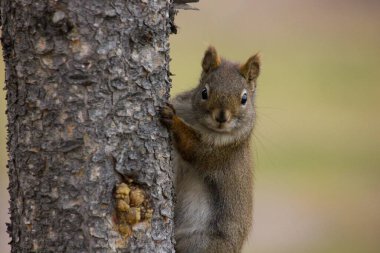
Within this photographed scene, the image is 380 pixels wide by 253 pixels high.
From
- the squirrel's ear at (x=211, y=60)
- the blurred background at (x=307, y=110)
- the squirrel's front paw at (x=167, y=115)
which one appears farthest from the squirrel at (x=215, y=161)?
the blurred background at (x=307, y=110)

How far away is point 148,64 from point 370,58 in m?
11.1

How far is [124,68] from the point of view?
288 cm

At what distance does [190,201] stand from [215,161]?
0.73 ft

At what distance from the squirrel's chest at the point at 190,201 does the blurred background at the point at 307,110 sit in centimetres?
343

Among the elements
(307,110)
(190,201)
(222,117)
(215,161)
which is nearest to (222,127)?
(222,117)

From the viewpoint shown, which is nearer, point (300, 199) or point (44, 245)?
point (44, 245)

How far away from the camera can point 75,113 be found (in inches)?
111

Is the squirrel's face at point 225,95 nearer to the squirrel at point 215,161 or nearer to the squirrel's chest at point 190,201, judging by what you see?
the squirrel at point 215,161

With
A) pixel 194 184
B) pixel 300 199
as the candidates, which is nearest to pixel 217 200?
pixel 194 184

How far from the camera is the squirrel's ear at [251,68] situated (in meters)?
4.02

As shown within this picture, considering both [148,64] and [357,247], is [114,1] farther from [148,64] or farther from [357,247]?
[357,247]

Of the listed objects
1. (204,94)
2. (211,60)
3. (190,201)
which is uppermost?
(211,60)

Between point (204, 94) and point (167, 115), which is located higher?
point (167, 115)

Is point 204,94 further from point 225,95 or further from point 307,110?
point 307,110
